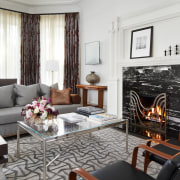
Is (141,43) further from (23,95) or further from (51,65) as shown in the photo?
(23,95)

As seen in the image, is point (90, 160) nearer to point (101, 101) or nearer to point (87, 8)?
point (101, 101)

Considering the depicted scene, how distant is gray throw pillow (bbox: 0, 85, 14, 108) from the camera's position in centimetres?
342

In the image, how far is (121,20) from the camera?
151 inches

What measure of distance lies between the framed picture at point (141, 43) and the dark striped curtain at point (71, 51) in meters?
1.97

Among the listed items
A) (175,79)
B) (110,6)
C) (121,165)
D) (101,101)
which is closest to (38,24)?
(110,6)

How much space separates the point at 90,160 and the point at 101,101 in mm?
2146

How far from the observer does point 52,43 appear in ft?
17.6

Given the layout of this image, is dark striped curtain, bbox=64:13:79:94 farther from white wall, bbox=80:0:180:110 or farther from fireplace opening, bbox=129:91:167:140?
fireplace opening, bbox=129:91:167:140

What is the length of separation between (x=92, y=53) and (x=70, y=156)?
2.98 m

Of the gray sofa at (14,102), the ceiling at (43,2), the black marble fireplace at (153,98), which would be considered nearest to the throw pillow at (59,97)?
the gray sofa at (14,102)

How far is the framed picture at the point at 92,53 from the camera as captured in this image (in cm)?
461

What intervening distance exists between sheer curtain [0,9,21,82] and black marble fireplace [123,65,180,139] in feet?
10.0

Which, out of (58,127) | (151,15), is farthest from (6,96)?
(151,15)

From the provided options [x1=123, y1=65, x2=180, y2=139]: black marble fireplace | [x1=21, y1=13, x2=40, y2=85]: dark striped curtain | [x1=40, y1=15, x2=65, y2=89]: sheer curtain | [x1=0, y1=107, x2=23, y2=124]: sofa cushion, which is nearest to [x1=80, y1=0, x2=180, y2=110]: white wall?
[x1=123, y1=65, x2=180, y2=139]: black marble fireplace
